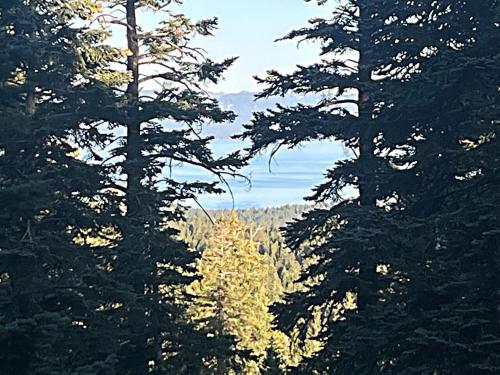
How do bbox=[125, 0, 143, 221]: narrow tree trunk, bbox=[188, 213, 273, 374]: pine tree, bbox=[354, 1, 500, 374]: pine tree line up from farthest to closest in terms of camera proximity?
bbox=[188, 213, 273, 374]: pine tree → bbox=[125, 0, 143, 221]: narrow tree trunk → bbox=[354, 1, 500, 374]: pine tree

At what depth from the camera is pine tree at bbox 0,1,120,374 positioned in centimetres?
571

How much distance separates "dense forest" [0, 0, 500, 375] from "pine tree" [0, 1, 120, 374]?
3 cm

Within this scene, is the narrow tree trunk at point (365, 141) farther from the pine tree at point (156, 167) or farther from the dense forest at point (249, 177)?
the pine tree at point (156, 167)

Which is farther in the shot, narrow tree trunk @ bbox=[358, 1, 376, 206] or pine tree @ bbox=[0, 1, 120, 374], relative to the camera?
narrow tree trunk @ bbox=[358, 1, 376, 206]

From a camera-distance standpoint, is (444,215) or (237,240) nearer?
(444,215)

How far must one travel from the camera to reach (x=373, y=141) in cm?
892

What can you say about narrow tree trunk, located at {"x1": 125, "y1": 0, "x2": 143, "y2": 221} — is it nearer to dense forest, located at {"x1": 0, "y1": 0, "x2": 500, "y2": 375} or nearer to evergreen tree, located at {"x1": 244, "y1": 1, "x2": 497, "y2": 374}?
dense forest, located at {"x1": 0, "y1": 0, "x2": 500, "y2": 375}

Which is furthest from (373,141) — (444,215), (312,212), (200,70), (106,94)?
(106,94)

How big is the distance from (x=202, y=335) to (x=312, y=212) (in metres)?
2.70

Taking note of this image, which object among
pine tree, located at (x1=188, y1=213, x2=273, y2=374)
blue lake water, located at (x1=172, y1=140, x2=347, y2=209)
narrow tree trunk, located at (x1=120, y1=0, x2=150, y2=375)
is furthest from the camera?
pine tree, located at (x1=188, y1=213, x2=273, y2=374)

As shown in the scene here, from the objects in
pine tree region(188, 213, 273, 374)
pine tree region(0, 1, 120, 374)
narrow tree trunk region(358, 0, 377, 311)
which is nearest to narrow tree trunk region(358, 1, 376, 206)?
narrow tree trunk region(358, 0, 377, 311)

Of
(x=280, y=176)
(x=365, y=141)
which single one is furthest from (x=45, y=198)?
(x=280, y=176)

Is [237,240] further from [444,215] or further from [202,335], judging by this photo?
[444,215]

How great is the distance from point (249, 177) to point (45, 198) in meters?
4.50
